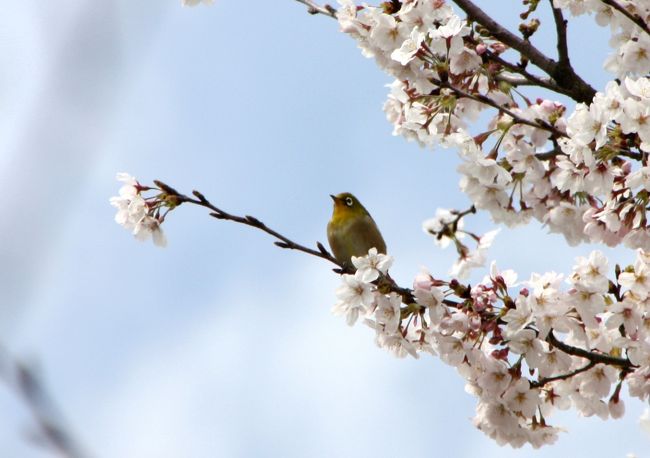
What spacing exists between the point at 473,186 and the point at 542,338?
1.48 meters

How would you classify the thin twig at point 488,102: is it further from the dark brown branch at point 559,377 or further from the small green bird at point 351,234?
the small green bird at point 351,234

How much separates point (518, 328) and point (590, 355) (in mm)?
494

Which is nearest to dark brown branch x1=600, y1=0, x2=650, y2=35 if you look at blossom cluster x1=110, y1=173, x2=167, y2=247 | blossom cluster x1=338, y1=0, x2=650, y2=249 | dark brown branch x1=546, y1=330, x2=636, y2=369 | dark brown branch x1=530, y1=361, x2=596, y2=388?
blossom cluster x1=338, y1=0, x2=650, y2=249

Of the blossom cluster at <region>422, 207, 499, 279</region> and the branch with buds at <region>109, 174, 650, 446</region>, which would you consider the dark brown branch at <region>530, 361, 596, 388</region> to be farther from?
the blossom cluster at <region>422, 207, 499, 279</region>

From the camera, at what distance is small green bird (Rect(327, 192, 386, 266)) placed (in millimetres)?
7676

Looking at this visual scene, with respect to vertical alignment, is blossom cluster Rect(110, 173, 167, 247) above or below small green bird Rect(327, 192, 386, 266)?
below

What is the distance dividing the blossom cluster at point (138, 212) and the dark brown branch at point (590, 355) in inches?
92.1

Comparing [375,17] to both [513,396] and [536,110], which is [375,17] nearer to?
[536,110]

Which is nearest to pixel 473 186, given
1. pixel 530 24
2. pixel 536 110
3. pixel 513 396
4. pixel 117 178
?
pixel 536 110

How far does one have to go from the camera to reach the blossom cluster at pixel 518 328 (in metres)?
4.88

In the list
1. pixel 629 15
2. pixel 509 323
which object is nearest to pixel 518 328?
pixel 509 323

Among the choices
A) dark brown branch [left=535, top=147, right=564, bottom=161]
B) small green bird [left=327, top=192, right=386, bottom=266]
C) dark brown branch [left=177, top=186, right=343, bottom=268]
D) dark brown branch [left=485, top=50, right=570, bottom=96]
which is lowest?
Result: dark brown branch [left=177, top=186, right=343, bottom=268]

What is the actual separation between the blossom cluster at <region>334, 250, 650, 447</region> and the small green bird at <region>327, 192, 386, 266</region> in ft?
7.25

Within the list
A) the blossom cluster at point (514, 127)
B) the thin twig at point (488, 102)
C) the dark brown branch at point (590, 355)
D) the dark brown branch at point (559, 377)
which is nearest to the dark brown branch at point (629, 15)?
the blossom cluster at point (514, 127)
